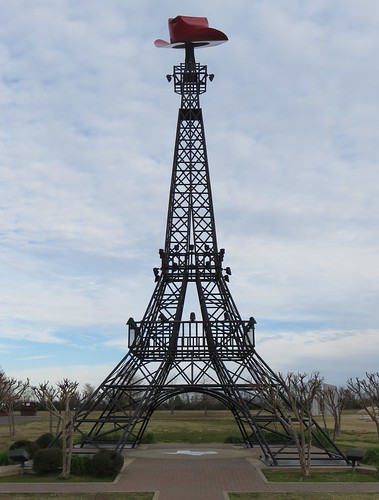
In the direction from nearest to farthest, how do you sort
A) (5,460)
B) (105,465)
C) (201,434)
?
(105,465)
(5,460)
(201,434)

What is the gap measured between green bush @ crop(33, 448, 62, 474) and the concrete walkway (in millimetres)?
1630

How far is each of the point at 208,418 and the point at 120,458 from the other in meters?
34.1

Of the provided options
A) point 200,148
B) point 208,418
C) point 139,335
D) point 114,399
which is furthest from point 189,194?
point 208,418

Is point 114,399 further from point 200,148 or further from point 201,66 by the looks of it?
point 201,66

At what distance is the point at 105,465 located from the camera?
1828 cm

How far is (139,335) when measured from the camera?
2612 centimetres

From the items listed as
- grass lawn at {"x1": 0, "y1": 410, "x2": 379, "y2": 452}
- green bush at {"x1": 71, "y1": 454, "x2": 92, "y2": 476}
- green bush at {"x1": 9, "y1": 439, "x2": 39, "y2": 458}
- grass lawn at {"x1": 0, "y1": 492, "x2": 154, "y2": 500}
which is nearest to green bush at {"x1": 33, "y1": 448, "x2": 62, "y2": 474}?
green bush at {"x1": 71, "y1": 454, "x2": 92, "y2": 476}

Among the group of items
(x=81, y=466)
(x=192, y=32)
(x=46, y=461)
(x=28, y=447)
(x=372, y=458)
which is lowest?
(x=372, y=458)

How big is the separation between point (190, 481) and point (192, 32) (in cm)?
2212

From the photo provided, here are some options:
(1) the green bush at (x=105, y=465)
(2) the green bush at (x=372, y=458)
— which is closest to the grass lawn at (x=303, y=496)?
(1) the green bush at (x=105, y=465)

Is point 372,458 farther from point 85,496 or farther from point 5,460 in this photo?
point 5,460

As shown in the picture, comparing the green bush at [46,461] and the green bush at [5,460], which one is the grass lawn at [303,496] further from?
the green bush at [5,460]

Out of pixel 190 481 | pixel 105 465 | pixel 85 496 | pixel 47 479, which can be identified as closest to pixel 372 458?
pixel 190 481

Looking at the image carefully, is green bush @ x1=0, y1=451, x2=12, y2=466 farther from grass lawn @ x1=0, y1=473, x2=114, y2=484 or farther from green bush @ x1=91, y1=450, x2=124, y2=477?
green bush @ x1=91, y1=450, x2=124, y2=477
